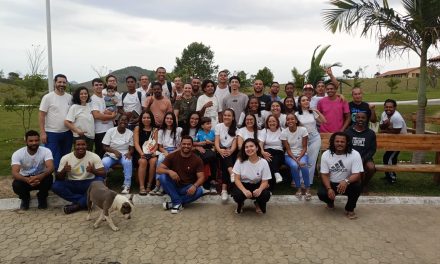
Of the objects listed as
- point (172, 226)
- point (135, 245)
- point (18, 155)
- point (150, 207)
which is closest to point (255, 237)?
point (172, 226)

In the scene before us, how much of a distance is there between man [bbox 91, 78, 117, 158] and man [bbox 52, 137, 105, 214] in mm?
939

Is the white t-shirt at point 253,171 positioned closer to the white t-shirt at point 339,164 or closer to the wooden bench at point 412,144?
the white t-shirt at point 339,164

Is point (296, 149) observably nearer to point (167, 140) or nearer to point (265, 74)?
point (167, 140)

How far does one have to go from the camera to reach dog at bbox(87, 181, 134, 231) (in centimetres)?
468

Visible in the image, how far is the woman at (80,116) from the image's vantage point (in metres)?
5.98

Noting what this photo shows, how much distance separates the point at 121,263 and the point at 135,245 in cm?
41

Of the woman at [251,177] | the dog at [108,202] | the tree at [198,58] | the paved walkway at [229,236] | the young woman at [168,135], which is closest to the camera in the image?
the paved walkway at [229,236]

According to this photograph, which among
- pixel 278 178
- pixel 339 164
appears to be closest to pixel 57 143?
pixel 278 178

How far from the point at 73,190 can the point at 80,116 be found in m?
1.26

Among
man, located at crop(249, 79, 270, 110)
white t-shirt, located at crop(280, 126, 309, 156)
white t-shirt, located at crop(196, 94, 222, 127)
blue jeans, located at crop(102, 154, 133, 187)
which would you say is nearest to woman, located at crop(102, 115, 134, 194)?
blue jeans, located at crop(102, 154, 133, 187)

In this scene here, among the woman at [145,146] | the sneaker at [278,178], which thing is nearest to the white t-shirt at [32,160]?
the woman at [145,146]

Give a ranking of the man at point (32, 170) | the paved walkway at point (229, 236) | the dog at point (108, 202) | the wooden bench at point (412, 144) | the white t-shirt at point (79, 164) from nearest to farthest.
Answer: the paved walkway at point (229, 236), the dog at point (108, 202), the man at point (32, 170), the white t-shirt at point (79, 164), the wooden bench at point (412, 144)

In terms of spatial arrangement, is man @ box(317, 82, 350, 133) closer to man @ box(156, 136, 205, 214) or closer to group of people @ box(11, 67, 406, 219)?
group of people @ box(11, 67, 406, 219)

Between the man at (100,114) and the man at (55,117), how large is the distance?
0.45 metres
